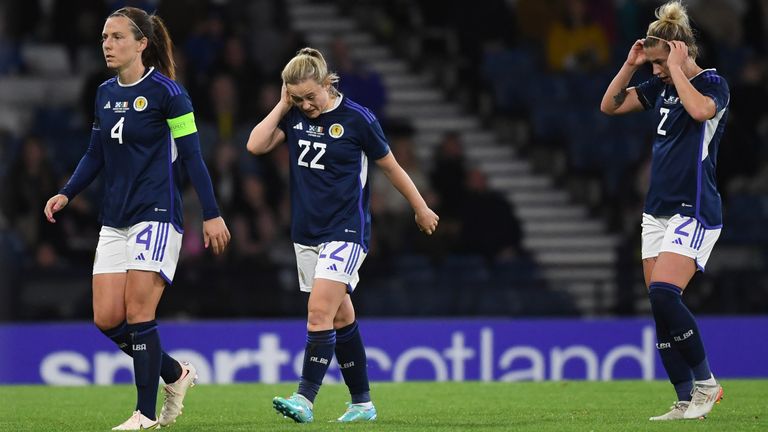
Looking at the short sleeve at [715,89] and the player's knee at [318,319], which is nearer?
the player's knee at [318,319]

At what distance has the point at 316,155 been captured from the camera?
26.7 ft

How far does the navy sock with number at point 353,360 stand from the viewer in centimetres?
840

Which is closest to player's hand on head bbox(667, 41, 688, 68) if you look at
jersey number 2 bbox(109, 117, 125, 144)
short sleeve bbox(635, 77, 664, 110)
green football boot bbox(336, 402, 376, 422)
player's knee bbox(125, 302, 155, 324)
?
short sleeve bbox(635, 77, 664, 110)

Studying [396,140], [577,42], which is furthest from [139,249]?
[577,42]

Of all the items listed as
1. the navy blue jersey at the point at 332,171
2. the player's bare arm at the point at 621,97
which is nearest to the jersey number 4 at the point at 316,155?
the navy blue jersey at the point at 332,171

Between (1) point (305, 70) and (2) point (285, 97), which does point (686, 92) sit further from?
(2) point (285, 97)

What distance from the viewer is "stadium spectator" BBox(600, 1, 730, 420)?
805 centimetres

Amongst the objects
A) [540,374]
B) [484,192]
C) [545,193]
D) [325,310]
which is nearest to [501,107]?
[545,193]

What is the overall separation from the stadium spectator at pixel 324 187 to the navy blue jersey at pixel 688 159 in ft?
4.23

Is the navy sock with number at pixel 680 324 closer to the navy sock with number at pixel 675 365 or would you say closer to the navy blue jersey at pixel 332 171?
the navy sock with number at pixel 675 365

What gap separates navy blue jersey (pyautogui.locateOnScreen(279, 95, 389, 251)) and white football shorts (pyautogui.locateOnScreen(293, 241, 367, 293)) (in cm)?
4

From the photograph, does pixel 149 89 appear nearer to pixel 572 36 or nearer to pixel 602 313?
pixel 602 313

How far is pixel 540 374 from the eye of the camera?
13844 mm

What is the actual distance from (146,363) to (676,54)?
130 inches
